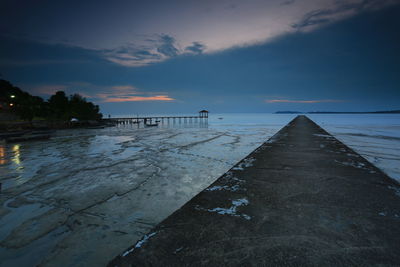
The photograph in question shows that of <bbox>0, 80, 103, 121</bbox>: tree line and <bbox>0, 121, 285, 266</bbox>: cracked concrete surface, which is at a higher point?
<bbox>0, 80, 103, 121</bbox>: tree line

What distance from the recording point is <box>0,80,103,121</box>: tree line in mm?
34997

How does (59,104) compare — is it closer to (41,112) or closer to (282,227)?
(41,112)

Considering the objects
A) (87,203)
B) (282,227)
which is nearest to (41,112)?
(87,203)

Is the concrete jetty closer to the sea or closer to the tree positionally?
the sea

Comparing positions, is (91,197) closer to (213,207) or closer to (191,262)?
(213,207)

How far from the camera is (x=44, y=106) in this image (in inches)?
1881

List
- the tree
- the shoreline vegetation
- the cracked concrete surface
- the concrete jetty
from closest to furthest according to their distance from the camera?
1. the concrete jetty
2. the cracked concrete surface
3. the shoreline vegetation
4. the tree

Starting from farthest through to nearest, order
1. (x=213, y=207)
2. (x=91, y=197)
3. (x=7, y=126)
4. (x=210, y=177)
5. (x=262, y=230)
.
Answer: (x=7, y=126)
(x=210, y=177)
(x=91, y=197)
(x=213, y=207)
(x=262, y=230)

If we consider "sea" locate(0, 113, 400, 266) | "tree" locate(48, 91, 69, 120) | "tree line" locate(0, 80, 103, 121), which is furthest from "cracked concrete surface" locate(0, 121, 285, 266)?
"tree" locate(48, 91, 69, 120)

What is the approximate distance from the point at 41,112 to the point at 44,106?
3.82m

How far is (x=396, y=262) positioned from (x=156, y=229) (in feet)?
7.64

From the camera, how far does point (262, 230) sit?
81.0 inches

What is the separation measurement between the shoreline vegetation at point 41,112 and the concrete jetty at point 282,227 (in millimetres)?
39399

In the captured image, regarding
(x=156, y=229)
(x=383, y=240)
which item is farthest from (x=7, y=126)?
(x=383, y=240)
